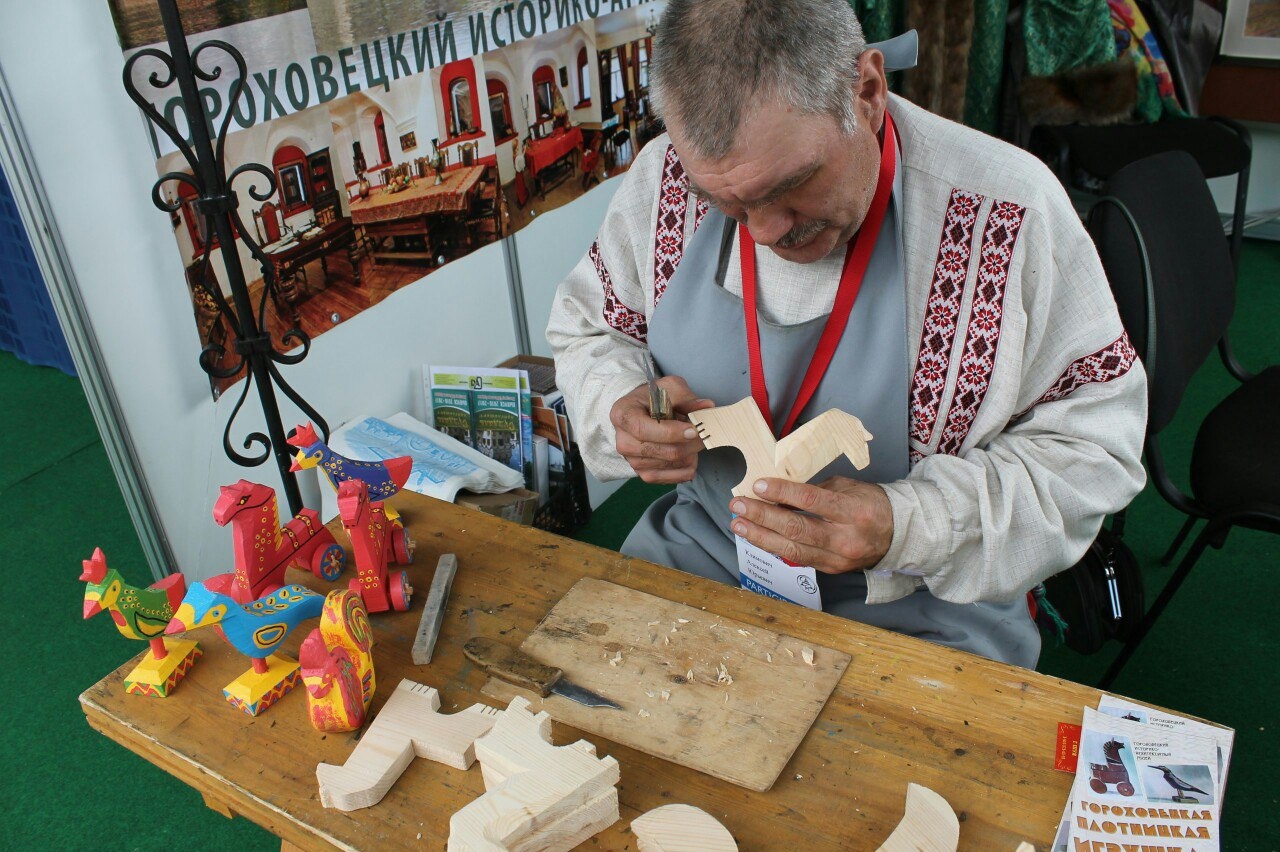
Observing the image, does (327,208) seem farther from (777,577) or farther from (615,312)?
Answer: (777,577)

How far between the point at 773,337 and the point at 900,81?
2671 mm

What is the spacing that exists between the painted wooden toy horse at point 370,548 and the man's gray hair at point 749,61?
63 centimetres

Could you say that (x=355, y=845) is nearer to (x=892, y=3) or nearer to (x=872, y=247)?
(x=872, y=247)

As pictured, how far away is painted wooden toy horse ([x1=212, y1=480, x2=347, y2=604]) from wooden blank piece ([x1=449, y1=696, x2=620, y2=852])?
1.37 feet

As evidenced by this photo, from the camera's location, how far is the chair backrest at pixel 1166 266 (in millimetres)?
1658

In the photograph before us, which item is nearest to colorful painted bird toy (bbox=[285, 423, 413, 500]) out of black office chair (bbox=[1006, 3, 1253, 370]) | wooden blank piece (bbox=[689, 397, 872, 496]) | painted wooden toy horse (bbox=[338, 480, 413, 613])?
painted wooden toy horse (bbox=[338, 480, 413, 613])

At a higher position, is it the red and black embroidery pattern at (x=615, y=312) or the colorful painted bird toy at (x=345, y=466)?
the red and black embroidery pattern at (x=615, y=312)

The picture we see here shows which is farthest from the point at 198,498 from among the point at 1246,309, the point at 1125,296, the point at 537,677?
the point at 1246,309

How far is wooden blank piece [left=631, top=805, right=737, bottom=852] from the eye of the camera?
2.83ft

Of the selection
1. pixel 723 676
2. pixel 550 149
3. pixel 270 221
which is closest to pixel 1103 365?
pixel 723 676

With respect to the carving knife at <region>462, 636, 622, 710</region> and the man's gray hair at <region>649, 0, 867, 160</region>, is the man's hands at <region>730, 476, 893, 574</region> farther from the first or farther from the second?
the man's gray hair at <region>649, 0, 867, 160</region>

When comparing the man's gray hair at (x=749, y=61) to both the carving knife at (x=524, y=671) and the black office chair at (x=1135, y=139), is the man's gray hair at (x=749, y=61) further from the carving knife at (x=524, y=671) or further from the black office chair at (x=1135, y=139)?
the black office chair at (x=1135, y=139)

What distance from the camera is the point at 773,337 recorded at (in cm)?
132

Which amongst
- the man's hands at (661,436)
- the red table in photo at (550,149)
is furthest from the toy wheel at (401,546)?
the red table in photo at (550,149)
